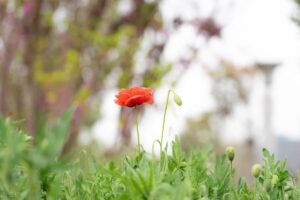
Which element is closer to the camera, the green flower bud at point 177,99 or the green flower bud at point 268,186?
the green flower bud at point 268,186

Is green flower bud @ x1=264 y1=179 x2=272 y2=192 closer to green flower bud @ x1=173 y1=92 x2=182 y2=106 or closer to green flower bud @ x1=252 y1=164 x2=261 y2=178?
green flower bud @ x1=252 y1=164 x2=261 y2=178

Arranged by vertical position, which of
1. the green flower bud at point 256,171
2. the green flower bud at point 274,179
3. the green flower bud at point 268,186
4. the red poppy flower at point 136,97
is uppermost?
the red poppy flower at point 136,97

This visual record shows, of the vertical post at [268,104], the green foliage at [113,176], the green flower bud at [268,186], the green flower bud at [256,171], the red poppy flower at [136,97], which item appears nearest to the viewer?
the green foliage at [113,176]

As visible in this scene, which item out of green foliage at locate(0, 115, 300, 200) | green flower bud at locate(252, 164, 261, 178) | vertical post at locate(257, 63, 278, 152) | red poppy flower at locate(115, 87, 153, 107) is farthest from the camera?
vertical post at locate(257, 63, 278, 152)

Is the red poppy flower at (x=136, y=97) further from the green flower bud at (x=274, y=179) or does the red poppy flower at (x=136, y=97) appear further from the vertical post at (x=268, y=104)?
the vertical post at (x=268, y=104)

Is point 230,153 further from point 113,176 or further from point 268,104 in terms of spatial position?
point 268,104

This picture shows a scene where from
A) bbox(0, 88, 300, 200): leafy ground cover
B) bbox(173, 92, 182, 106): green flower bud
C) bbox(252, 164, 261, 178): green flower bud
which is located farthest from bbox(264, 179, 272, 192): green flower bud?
bbox(173, 92, 182, 106): green flower bud

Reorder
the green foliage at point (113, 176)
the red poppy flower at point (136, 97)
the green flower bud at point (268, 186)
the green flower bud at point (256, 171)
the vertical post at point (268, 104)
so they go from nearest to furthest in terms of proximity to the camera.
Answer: the green foliage at point (113, 176) < the green flower bud at point (268, 186) < the green flower bud at point (256, 171) < the red poppy flower at point (136, 97) < the vertical post at point (268, 104)

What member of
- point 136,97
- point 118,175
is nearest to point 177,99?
Answer: point 136,97

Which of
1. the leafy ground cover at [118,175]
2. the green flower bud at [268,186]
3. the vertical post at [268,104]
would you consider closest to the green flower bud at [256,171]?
the leafy ground cover at [118,175]
